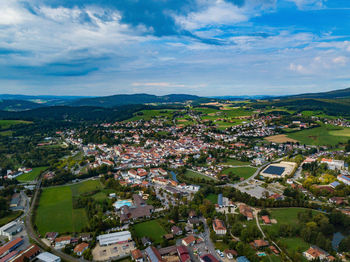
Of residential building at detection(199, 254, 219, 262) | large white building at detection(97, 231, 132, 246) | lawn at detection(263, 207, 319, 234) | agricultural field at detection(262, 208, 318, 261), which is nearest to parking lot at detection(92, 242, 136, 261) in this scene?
large white building at detection(97, 231, 132, 246)

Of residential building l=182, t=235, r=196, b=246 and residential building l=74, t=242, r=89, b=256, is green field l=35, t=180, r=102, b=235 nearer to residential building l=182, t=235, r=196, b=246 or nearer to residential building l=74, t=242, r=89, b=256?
residential building l=74, t=242, r=89, b=256

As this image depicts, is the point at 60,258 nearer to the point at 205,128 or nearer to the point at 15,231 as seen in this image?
the point at 15,231

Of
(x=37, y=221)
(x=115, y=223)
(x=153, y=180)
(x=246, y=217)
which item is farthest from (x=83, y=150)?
(x=246, y=217)

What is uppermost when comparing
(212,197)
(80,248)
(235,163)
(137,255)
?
(137,255)

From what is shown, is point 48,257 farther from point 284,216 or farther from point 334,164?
point 334,164

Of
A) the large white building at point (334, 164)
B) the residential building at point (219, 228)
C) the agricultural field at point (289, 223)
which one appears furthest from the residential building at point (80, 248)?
the large white building at point (334, 164)

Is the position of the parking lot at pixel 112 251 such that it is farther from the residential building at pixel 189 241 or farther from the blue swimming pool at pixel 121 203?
the blue swimming pool at pixel 121 203

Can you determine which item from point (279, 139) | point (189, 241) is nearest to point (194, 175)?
point (189, 241)
